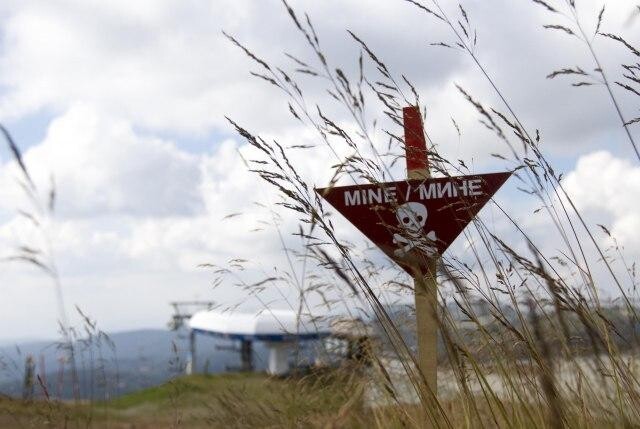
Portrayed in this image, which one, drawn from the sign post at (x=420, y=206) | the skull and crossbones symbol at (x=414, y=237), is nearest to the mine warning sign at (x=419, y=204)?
the sign post at (x=420, y=206)

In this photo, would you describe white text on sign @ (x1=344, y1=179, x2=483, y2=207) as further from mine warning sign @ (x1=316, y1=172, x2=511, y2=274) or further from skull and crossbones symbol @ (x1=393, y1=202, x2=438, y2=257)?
skull and crossbones symbol @ (x1=393, y1=202, x2=438, y2=257)

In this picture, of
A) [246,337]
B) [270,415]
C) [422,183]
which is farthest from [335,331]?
[246,337]

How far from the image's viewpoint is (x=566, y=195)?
2.68 metres

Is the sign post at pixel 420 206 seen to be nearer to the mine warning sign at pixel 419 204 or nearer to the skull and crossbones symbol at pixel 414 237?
the mine warning sign at pixel 419 204

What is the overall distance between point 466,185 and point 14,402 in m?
2.39

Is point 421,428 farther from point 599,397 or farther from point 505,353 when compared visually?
point 599,397

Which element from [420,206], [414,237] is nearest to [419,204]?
[420,206]

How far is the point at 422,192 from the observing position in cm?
353

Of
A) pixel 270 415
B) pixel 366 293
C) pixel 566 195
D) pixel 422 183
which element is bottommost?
pixel 270 415

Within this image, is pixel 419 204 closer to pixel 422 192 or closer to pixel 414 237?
pixel 422 192

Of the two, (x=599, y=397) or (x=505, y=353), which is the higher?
(x=505, y=353)

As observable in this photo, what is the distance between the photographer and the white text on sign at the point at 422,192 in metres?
3.20

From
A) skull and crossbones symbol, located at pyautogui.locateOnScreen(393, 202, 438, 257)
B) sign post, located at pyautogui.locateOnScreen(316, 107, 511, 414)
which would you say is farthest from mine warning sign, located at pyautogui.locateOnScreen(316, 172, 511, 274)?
skull and crossbones symbol, located at pyautogui.locateOnScreen(393, 202, 438, 257)

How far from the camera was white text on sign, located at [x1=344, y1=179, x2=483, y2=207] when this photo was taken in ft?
10.5
